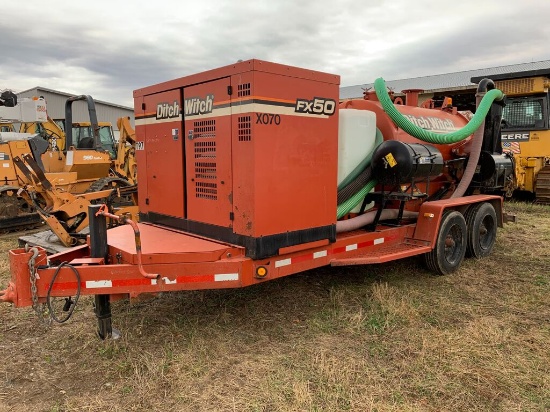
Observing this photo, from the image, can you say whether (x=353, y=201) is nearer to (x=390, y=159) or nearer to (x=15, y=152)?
(x=390, y=159)

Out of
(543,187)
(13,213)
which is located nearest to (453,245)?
(543,187)

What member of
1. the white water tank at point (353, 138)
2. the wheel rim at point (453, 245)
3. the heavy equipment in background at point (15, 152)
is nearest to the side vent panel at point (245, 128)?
the white water tank at point (353, 138)

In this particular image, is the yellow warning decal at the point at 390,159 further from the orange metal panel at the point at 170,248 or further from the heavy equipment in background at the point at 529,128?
the heavy equipment in background at the point at 529,128

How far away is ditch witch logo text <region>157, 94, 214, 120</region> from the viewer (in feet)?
12.5

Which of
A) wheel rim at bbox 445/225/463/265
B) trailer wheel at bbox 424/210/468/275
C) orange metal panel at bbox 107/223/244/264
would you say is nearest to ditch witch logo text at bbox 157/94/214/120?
orange metal panel at bbox 107/223/244/264

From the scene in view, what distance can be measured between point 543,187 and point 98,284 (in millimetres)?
11261

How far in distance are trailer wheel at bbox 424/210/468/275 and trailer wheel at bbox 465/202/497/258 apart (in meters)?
0.32

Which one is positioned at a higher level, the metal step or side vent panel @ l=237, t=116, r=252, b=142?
side vent panel @ l=237, t=116, r=252, b=142

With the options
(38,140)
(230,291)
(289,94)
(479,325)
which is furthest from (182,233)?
(38,140)

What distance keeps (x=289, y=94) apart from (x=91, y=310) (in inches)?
111

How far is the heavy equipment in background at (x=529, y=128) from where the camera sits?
10922 mm

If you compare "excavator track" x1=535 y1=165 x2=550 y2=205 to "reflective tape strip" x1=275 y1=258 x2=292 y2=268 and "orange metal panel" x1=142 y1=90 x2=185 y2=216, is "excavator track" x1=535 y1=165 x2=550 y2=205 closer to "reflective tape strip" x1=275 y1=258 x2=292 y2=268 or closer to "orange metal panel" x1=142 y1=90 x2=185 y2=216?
"reflective tape strip" x1=275 y1=258 x2=292 y2=268

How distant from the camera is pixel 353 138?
4730 mm

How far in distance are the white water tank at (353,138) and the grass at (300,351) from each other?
1.35m
